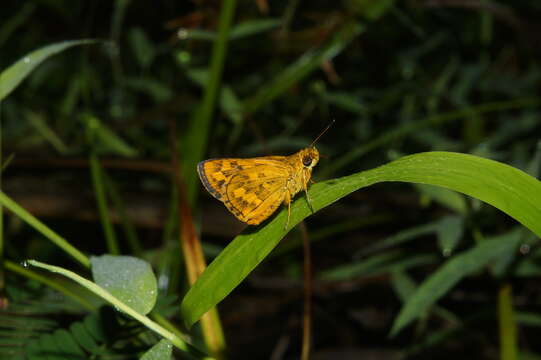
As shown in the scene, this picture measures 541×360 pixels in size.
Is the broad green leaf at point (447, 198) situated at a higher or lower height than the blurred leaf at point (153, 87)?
lower

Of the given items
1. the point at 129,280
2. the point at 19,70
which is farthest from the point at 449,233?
the point at 19,70

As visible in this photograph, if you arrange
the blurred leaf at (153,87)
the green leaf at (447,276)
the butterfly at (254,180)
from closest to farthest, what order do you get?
the butterfly at (254,180)
the green leaf at (447,276)
the blurred leaf at (153,87)

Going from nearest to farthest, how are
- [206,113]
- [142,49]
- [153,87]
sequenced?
1. [206,113]
2. [142,49]
3. [153,87]

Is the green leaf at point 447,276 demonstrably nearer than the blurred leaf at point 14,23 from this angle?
Yes

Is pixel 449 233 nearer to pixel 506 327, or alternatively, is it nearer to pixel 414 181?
pixel 506 327

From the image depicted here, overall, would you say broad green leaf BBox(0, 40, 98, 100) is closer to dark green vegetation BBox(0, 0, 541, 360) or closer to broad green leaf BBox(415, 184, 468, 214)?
dark green vegetation BBox(0, 0, 541, 360)

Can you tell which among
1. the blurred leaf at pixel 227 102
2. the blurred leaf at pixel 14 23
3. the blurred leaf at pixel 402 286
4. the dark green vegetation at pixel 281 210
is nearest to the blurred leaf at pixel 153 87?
the dark green vegetation at pixel 281 210

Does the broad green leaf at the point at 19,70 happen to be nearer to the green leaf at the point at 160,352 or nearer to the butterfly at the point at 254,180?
the butterfly at the point at 254,180

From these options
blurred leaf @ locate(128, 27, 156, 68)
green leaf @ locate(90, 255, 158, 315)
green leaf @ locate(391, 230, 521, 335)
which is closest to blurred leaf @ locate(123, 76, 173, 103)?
blurred leaf @ locate(128, 27, 156, 68)
